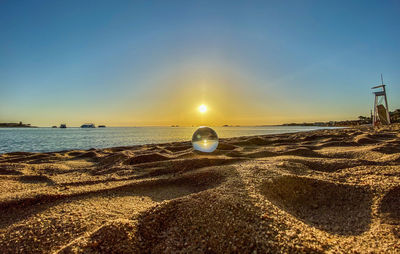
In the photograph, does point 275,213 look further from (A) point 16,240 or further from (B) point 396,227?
(A) point 16,240

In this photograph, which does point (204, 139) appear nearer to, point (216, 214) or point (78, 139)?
point (216, 214)

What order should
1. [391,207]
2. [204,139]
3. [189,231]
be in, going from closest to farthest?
[189,231] → [391,207] → [204,139]

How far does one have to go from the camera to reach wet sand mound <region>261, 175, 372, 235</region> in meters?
1.90

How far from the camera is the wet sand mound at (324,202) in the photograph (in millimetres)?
1897

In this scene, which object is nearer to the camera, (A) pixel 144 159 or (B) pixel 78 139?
(A) pixel 144 159

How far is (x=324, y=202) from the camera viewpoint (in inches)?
94.5

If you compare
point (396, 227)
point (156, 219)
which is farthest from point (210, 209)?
point (396, 227)

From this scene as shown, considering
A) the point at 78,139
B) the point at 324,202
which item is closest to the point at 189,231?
the point at 324,202

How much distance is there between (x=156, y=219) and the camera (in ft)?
6.21

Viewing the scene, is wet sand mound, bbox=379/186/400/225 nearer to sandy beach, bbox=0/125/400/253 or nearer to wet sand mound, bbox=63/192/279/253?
sandy beach, bbox=0/125/400/253

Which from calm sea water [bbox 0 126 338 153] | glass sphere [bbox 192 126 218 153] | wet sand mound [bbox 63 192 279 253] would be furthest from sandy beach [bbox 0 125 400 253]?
calm sea water [bbox 0 126 338 153]

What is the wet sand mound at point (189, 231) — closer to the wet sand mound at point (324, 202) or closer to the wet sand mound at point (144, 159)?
the wet sand mound at point (324, 202)

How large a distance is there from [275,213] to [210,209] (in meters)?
0.58

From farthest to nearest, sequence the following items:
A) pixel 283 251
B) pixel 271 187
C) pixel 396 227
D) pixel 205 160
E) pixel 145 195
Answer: pixel 205 160, pixel 145 195, pixel 271 187, pixel 396 227, pixel 283 251
